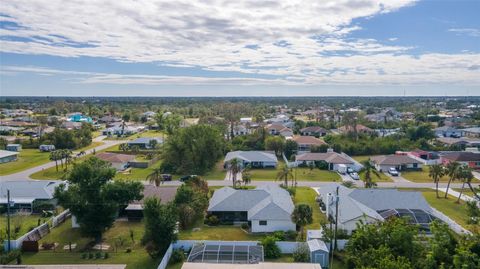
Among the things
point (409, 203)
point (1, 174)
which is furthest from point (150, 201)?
point (1, 174)

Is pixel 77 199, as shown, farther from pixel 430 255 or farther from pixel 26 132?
pixel 26 132

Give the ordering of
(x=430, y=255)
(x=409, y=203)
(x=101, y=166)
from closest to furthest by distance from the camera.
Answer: (x=430, y=255) < (x=101, y=166) < (x=409, y=203)

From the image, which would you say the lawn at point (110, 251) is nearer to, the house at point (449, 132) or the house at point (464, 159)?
the house at point (464, 159)

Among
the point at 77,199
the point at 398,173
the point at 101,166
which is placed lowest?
the point at 398,173

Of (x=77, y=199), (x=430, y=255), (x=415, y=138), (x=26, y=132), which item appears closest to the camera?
(x=430, y=255)

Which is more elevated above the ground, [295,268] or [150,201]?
[150,201]

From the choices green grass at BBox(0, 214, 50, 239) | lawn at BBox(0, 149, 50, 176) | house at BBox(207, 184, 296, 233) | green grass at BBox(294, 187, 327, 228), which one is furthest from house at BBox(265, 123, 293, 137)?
green grass at BBox(0, 214, 50, 239)

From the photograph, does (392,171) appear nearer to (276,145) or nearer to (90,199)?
(276,145)
